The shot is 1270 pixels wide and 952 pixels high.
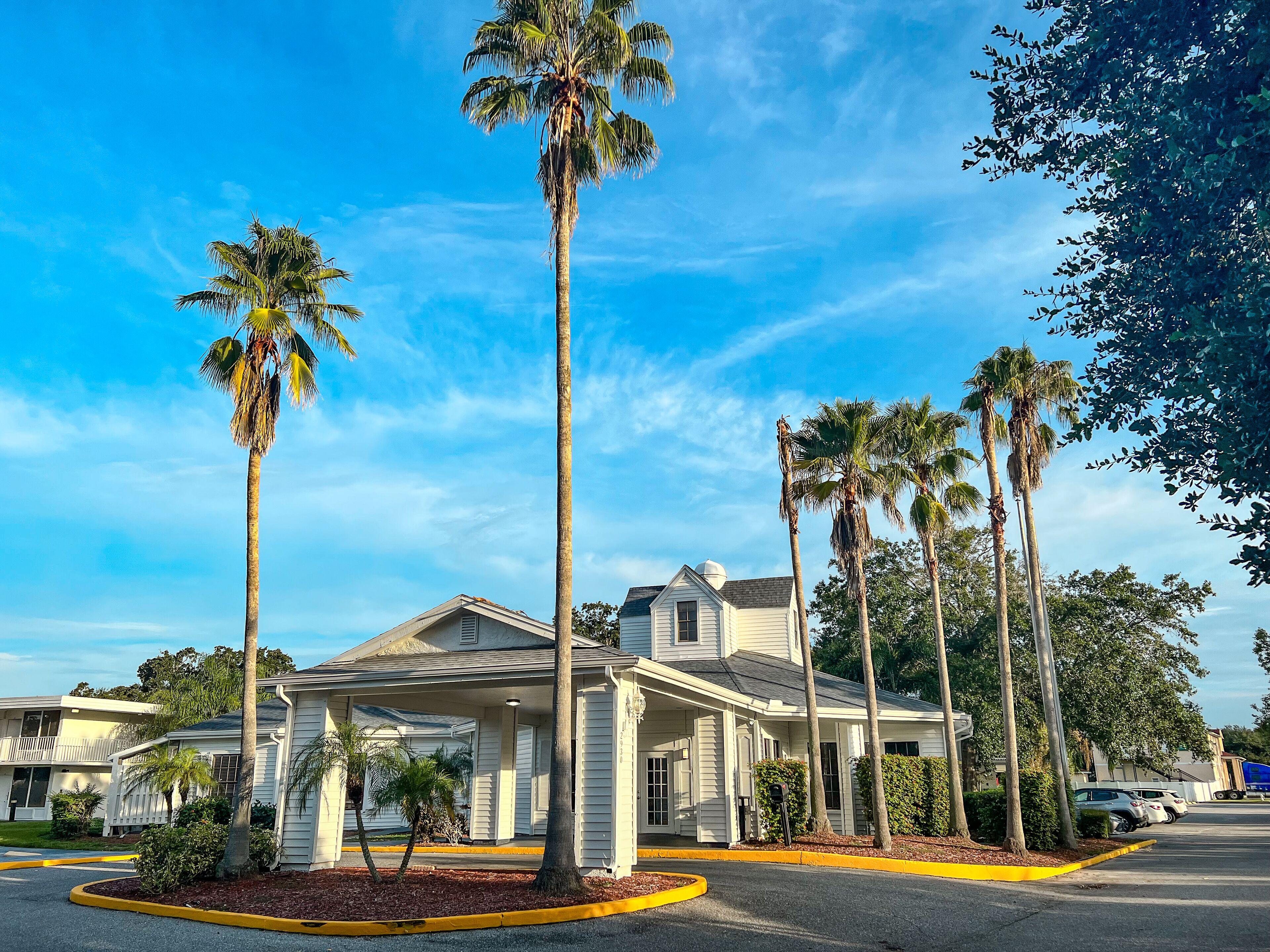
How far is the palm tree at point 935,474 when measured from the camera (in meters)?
21.4

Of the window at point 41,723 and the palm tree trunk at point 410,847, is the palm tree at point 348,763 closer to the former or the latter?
the palm tree trunk at point 410,847

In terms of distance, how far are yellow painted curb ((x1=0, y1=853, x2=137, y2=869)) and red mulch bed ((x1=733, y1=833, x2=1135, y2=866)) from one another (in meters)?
13.4

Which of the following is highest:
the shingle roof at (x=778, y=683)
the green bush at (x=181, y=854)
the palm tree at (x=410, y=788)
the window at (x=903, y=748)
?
the shingle roof at (x=778, y=683)

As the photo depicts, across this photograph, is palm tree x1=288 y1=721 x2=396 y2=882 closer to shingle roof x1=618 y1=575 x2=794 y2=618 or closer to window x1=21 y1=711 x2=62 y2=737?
shingle roof x1=618 y1=575 x2=794 y2=618

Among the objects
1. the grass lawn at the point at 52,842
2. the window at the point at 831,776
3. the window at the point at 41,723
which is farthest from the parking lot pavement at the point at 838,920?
the window at the point at 41,723

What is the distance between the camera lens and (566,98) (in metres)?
14.2

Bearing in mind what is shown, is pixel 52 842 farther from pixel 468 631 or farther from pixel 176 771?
pixel 468 631

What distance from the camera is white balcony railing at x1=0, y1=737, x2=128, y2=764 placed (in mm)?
34156

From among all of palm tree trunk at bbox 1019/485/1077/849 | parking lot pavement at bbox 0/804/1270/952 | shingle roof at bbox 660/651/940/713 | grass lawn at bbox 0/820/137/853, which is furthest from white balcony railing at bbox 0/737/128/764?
palm tree trunk at bbox 1019/485/1077/849

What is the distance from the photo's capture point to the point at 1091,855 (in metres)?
19.8

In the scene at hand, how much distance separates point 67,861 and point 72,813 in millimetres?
9818

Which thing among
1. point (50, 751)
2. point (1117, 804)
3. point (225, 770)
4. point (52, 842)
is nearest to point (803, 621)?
point (1117, 804)

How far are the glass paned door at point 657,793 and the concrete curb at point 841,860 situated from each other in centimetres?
377

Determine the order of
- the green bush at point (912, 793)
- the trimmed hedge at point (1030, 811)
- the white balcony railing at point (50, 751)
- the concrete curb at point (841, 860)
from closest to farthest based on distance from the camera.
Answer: the concrete curb at point (841, 860) → the trimmed hedge at point (1030, 811) → the green bush at point (912, 793) → the white balcony railing at point (50, 751)
